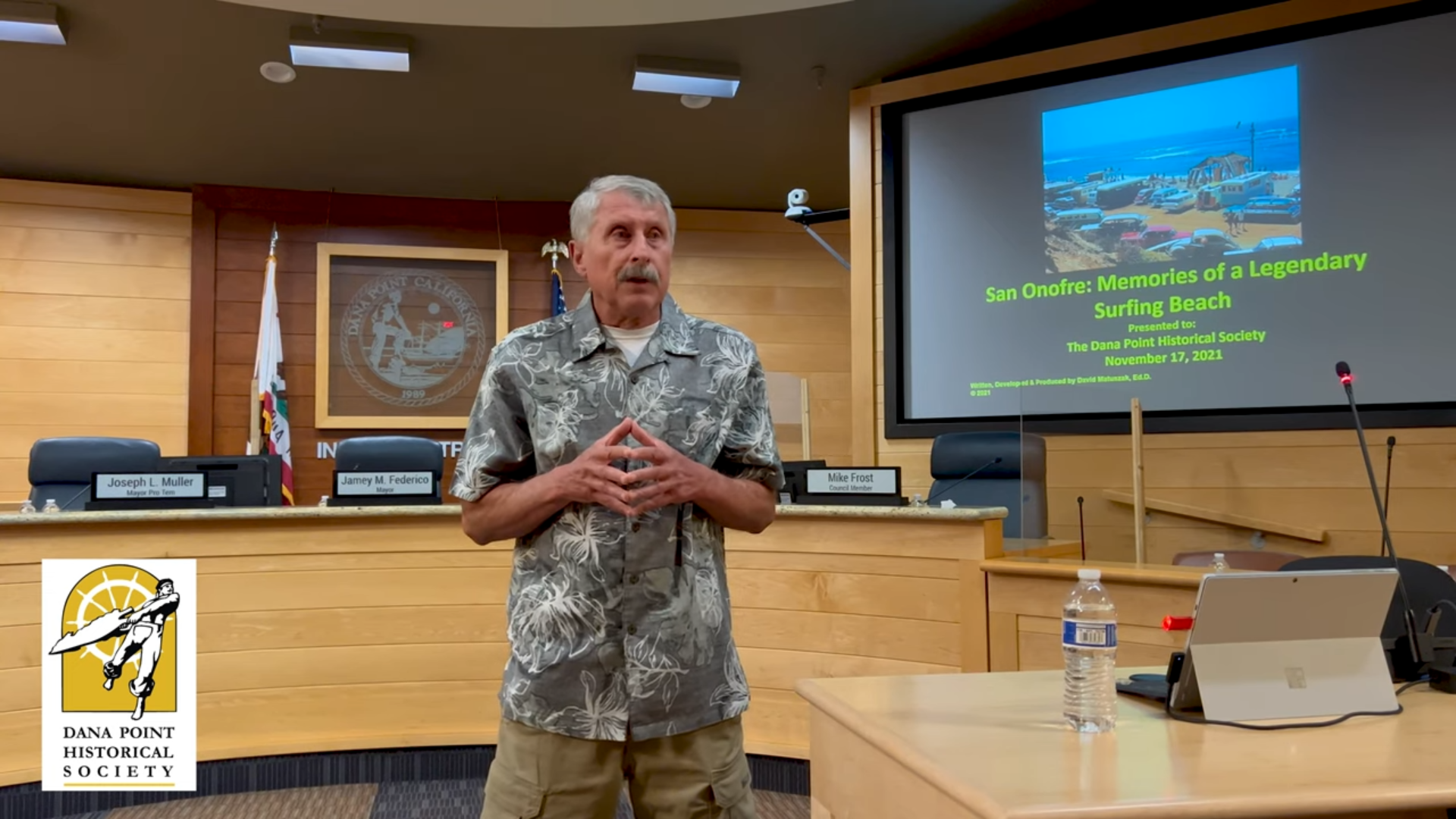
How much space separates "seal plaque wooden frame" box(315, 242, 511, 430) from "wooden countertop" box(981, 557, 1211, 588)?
4264 millimetres

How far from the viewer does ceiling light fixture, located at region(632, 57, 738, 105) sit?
458 centimetres

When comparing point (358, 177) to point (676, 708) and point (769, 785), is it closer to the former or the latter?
point (769, 785)

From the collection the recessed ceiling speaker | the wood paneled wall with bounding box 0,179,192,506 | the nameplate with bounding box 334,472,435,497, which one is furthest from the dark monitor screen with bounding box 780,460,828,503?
the wood paneled wall with bounding box 0,179,192,506

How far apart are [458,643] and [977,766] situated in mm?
Answer: 2496

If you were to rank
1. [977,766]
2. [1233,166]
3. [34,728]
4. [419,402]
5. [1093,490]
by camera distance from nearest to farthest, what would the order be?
[977,766] → [34,728] → [1093,490] → [1233,166] → [419,402]

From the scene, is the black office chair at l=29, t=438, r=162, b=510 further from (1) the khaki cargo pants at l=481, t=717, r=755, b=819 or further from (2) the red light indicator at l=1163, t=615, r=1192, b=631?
(2) the red light indicator at l=1163, t=615, r=1192, b=631

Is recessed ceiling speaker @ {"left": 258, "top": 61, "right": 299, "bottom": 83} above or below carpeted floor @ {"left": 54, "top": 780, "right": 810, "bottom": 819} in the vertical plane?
above

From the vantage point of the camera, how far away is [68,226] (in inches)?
239

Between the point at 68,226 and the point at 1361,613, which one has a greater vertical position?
the point at 68,226

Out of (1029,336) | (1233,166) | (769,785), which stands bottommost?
(769,785)

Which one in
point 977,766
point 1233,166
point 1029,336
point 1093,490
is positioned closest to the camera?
point 977,766

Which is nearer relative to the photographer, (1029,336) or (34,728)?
(34,728)

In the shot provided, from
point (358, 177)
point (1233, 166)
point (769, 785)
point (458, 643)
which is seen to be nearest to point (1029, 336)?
point (1233, 166)

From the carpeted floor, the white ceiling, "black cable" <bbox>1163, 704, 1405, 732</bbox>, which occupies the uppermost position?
the white ceiling
